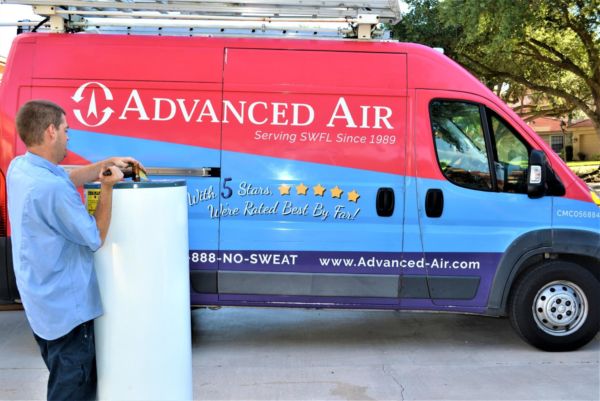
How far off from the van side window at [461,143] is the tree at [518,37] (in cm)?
824

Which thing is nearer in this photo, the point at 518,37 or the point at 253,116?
the point at 253,116

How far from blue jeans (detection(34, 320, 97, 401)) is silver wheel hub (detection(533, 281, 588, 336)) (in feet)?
11.6

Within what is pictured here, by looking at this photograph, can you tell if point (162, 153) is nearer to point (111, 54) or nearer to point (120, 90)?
point (120, 90)

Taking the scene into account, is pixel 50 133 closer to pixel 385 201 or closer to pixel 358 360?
pixel 385 201

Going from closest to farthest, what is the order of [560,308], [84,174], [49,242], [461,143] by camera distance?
[49,242] → [84,174] → [461,143] → [560,308]

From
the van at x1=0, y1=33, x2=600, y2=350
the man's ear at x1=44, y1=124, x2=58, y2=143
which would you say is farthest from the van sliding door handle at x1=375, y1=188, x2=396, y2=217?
the man's ear at x1=44, y1=124, x2=58, y2=143

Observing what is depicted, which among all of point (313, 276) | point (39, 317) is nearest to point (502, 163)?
point (313, 276)

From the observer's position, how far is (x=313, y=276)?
4453mm

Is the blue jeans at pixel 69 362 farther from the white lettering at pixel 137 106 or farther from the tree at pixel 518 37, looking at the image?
the tree at pixel 518 37

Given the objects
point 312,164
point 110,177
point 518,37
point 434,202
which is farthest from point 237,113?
point 518,37

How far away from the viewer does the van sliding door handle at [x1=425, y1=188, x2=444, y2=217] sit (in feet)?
14.4

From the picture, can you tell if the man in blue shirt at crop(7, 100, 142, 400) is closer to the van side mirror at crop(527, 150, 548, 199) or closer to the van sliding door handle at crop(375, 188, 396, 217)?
the van sliding door handle at crop(375, 188, 396, 217)

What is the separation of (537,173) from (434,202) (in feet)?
2.69

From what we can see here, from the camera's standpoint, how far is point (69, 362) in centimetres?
244
